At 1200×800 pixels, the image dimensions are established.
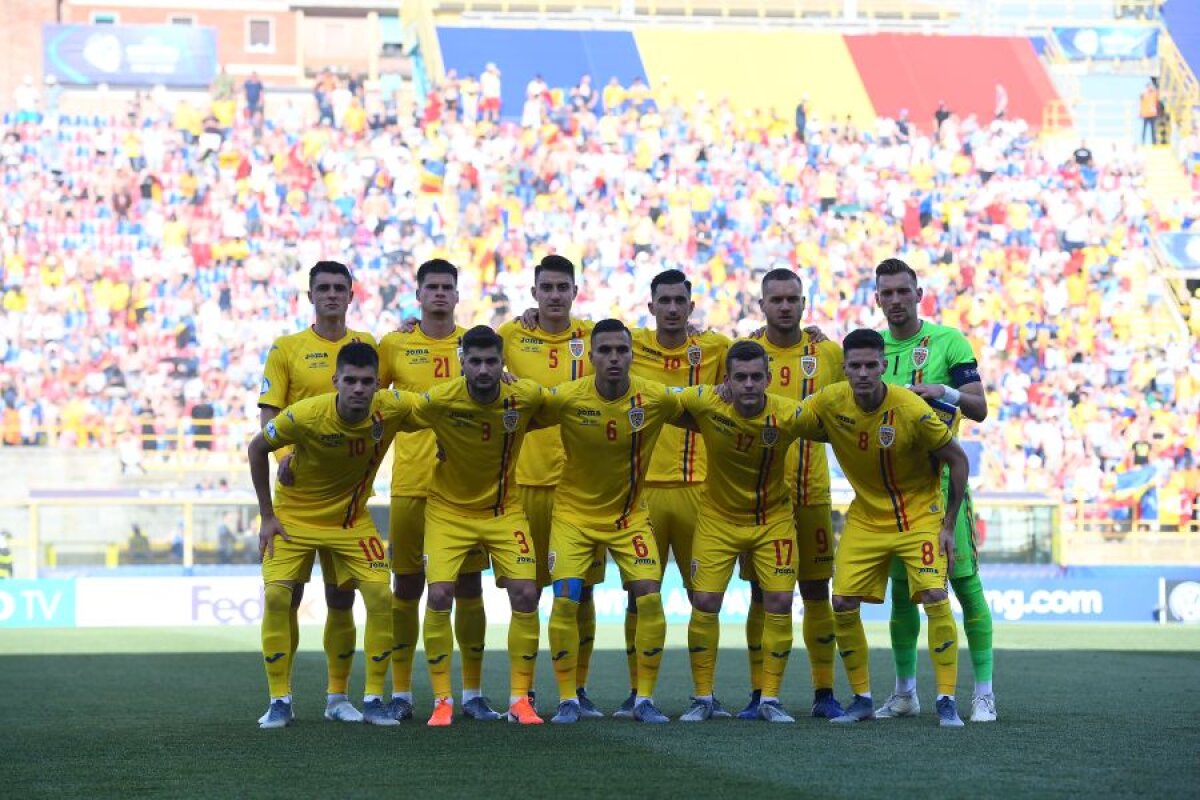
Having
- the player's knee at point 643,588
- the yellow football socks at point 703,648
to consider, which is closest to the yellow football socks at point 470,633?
the player's knee at point 643,588

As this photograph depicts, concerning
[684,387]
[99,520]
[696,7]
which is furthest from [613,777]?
[696,7]

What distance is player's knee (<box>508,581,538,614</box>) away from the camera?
359 inches

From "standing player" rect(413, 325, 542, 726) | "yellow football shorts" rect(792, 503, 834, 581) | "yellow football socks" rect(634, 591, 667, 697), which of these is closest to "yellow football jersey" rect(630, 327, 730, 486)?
"yellow football shorts" rect(792, 503, 834, 581)

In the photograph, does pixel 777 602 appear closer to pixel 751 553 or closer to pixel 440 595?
pixel 751 553

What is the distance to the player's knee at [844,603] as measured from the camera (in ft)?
30.2

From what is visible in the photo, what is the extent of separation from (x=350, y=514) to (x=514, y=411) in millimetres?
1131

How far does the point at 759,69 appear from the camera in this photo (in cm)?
4003

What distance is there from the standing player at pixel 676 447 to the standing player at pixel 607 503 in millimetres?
495

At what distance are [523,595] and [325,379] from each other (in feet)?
5.79

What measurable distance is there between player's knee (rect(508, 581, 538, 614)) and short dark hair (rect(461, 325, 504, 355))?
1.30m

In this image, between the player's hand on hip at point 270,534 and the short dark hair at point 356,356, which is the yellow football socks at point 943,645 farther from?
the player's hand on hip at point 270,534

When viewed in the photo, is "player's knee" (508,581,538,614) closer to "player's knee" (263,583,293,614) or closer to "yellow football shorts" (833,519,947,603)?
"player's knee" (263,583,293,614)

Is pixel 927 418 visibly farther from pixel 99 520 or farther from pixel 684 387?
pixel 99 520

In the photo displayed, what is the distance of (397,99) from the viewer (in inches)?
1410
